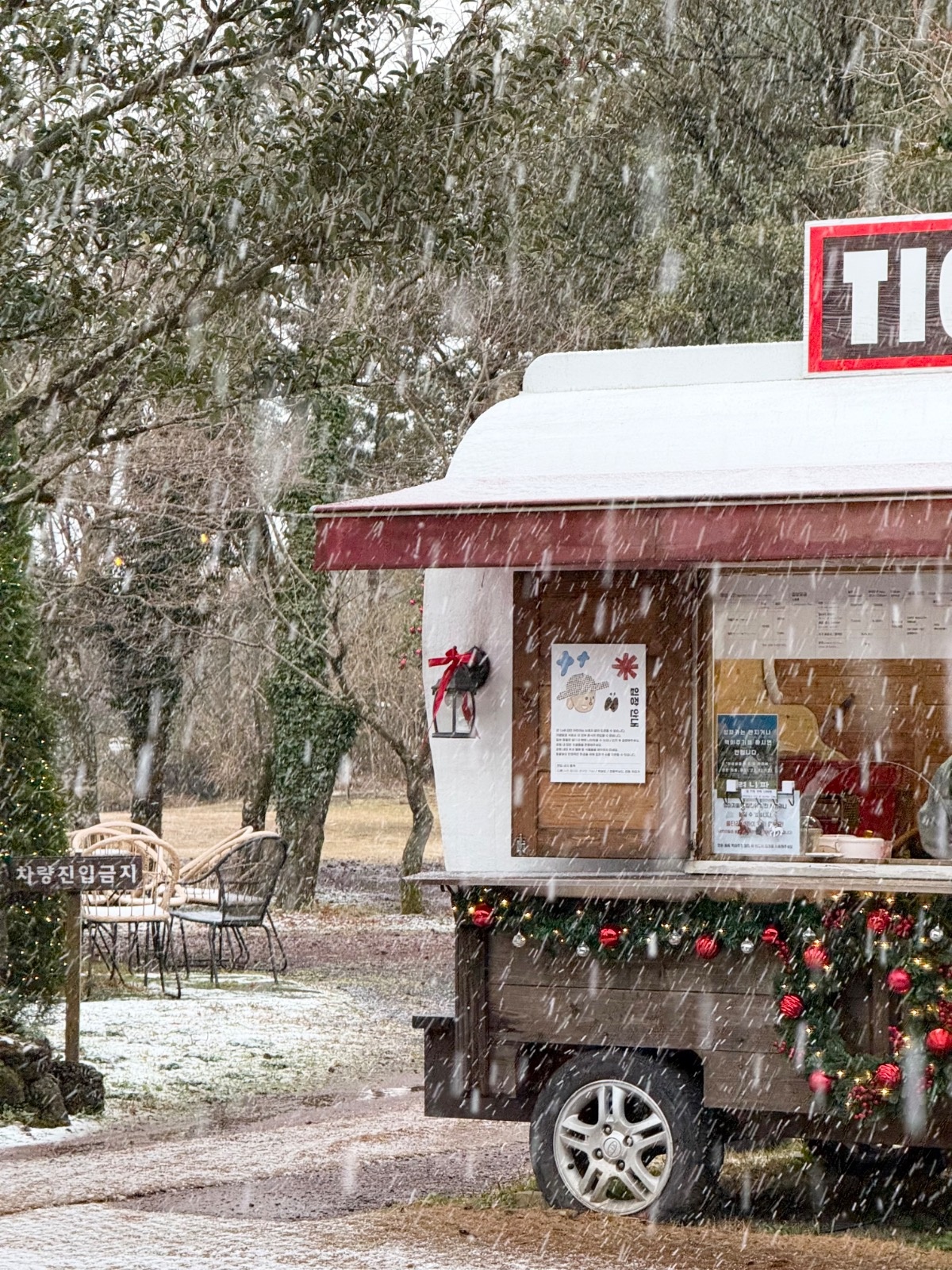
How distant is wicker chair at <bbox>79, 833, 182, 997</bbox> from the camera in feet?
44.1

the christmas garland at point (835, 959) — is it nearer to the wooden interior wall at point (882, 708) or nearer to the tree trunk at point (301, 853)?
the wooden interior wall at point (882, 708)

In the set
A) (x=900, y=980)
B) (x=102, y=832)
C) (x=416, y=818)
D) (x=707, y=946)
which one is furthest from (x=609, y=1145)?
(x=416, y=818)

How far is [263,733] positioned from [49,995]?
14.6m

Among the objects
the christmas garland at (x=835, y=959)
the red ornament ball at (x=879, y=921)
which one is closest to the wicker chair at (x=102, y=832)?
the christmas garland at (x=835, y=959)

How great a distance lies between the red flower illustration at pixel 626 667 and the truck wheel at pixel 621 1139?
154 cm

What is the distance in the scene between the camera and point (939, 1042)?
6117 millimetres

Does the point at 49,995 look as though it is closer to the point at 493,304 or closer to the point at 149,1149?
the point at 149,1149

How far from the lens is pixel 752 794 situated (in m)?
7.64

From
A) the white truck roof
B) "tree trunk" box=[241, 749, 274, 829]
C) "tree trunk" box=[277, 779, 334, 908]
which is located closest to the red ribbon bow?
the white truck roof

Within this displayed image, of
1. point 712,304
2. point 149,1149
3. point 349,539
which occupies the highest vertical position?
point 712,304

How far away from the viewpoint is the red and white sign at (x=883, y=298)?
7.52m

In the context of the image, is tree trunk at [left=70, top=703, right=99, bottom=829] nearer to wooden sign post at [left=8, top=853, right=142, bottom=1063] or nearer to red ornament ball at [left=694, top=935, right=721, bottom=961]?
wooden sign post at [left=8, top=853, right=142, bottom=1063]

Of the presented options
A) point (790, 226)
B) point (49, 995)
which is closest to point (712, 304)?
point (790, 226)

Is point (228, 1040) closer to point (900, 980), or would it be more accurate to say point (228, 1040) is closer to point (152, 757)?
point (900, 980)
